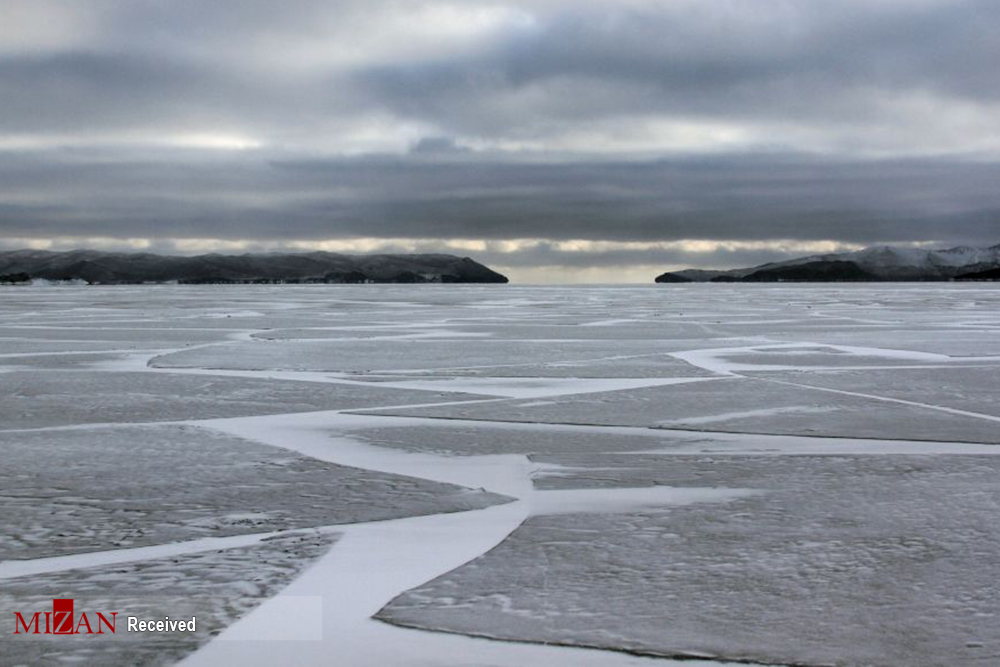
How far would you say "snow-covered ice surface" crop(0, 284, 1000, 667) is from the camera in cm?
321

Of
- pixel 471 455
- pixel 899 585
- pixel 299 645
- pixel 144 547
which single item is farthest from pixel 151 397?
pixel 899 585

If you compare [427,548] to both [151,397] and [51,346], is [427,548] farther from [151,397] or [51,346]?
[51,346]

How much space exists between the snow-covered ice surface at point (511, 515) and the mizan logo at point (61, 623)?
0.08m

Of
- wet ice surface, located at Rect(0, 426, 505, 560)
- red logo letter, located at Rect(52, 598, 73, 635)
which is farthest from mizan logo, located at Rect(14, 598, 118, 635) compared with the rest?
wet ice surface, located at Rect(0, 426, 505, 560)

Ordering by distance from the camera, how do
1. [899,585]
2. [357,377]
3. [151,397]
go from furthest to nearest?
[357,377], [151,397], [899,585]

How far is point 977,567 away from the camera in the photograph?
3896mm

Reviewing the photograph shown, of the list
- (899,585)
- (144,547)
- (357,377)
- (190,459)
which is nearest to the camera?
(899,585)

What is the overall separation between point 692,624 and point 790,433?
404 centimetres

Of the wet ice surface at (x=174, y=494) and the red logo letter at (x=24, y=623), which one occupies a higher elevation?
the wet ice surface at (x=174, y=494)

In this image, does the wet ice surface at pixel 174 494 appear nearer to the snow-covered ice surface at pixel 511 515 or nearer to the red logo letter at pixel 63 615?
the snow-covered ice surface at pixel 511 515

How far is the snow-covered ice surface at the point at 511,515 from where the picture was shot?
10.5 ft

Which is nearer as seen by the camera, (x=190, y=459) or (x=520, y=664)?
(x=520, y=664)

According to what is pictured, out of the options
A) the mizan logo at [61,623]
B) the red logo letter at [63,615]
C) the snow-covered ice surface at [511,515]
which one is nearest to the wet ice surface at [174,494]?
the snow-covered ice surface at [511,515]

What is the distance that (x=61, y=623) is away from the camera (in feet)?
10.8
